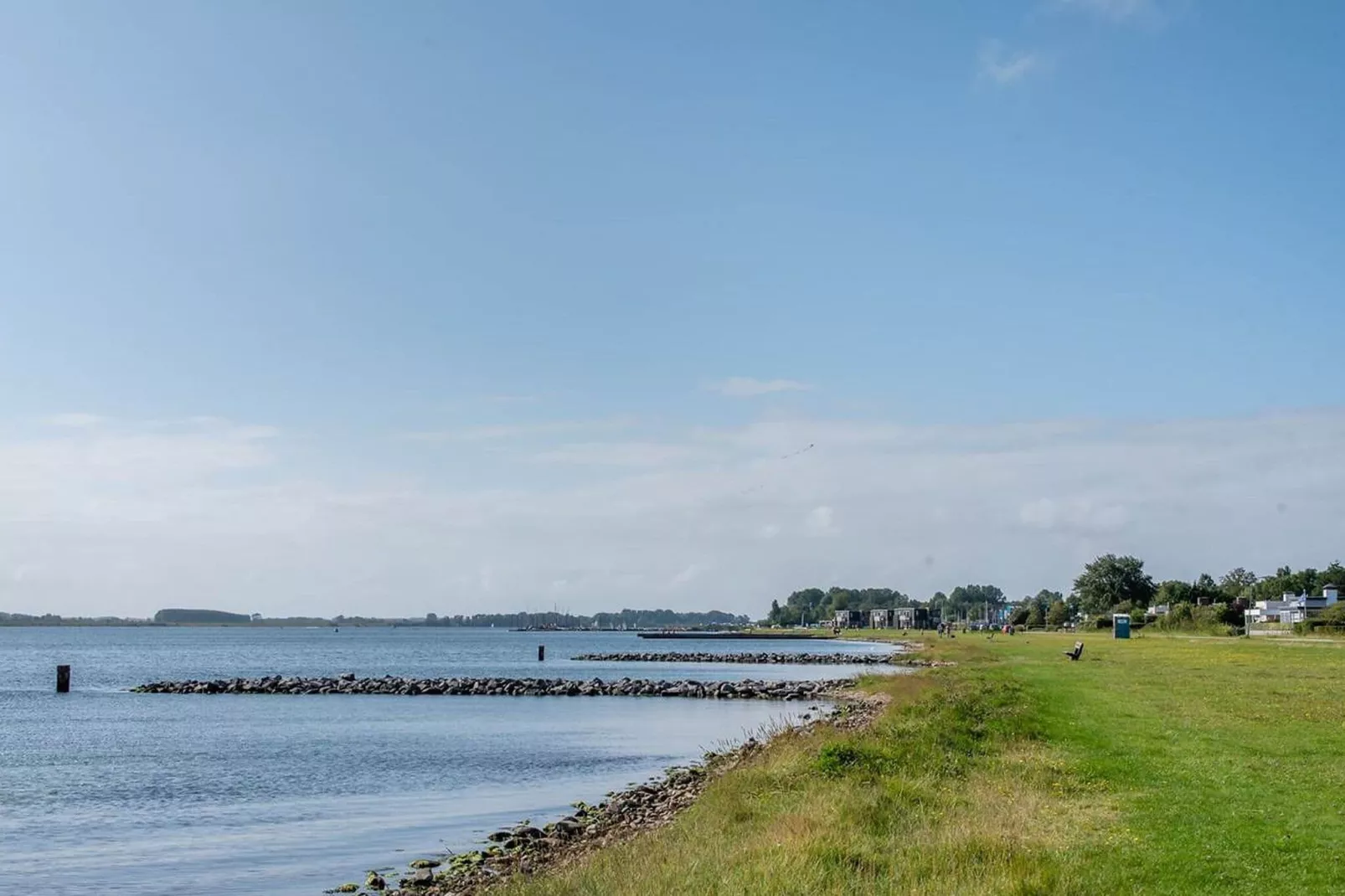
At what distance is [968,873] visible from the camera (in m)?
14.1

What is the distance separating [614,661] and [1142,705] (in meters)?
110

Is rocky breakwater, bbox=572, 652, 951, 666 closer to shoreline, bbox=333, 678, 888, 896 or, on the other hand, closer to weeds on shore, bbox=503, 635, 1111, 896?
shoreline, bbox=333, 678, 888, 896

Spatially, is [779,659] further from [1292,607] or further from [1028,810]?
[1028,810]

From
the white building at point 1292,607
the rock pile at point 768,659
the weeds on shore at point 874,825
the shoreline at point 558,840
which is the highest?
the white building at point 1292,607

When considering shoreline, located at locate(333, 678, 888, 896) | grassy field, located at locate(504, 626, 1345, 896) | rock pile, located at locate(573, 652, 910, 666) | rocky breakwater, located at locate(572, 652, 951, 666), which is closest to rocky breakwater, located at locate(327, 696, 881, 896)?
shoreline, located at locate(333, 678, 888, 896)

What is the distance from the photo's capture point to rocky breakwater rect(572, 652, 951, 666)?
100 metres

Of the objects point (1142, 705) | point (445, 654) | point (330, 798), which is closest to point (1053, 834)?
point (1142, 705)

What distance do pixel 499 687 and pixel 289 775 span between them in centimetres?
4356

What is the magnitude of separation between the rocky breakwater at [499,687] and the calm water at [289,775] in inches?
144

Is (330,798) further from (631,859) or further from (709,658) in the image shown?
(709,658)

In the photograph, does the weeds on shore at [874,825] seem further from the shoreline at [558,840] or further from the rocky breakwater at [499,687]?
the rocky breakwater at [499,687]

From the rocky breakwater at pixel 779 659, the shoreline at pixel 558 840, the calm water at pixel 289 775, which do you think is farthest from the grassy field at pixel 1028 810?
the rocky breakwater at pixel 779 659

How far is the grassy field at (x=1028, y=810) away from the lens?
14.2 m

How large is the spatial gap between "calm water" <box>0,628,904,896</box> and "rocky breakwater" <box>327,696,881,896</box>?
1.22 m
